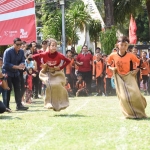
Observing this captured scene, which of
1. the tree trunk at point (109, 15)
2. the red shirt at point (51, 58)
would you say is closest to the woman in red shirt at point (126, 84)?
the red shirt at point (51, 58)

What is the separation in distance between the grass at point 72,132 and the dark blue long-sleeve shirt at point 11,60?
5.52 ft

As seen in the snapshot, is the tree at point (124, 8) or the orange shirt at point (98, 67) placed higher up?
the tree at point (124, 8)

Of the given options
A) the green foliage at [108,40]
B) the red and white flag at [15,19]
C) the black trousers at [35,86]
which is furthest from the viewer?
the green foliage at [108,40]

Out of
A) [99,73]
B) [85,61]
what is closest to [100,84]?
[99,73]

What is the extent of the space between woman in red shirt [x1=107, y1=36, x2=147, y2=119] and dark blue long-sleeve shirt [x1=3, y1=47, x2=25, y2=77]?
3.26 metres

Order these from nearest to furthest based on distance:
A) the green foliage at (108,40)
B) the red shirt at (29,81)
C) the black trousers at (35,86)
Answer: the red shirt at (29,81)
the black trousers at (35,86)
the green foliage at (108,40)

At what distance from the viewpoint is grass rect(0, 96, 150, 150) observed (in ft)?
27.1

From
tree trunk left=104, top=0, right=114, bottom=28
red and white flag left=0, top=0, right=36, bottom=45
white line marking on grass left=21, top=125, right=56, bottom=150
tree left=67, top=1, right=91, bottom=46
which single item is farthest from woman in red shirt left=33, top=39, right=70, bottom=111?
tree left=67, top=1, right=91, bottom=46

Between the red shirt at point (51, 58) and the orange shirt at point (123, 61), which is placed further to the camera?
the red shirt at point (51, 58)

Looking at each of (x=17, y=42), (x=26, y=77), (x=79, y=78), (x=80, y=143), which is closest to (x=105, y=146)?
(x=80, y=143)

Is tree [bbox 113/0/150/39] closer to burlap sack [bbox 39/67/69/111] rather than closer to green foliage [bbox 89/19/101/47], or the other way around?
green foliage [bbox 89/19/101/47]

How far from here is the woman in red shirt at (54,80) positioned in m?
13.2

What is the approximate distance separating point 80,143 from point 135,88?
382cm

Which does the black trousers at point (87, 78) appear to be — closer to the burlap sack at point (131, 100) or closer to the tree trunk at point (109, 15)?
the tree trunk at point (109, 15)
